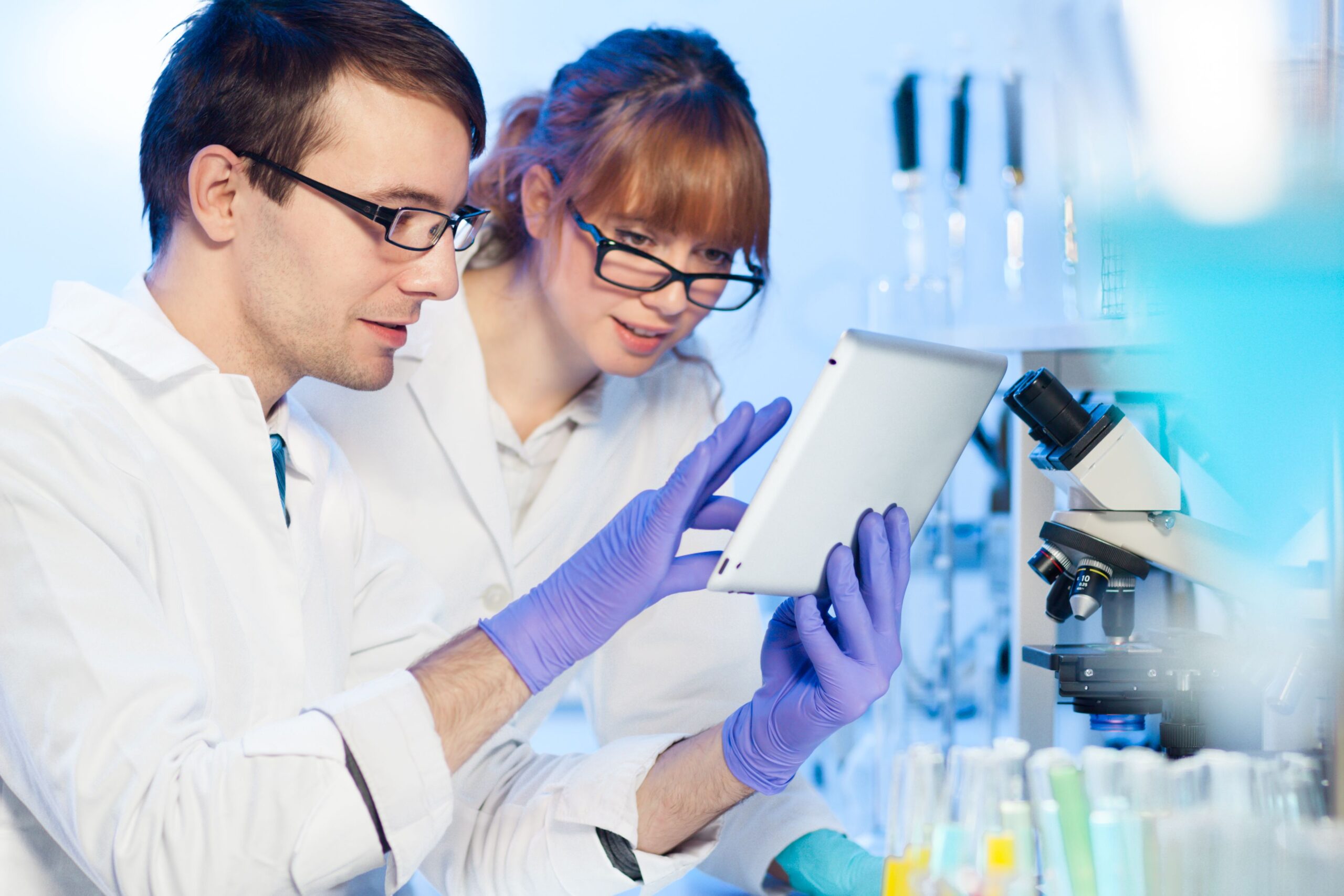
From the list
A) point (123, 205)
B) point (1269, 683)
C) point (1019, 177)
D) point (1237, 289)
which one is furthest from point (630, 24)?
point (1269, 683)

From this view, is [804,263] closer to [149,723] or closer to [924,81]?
[924,81]

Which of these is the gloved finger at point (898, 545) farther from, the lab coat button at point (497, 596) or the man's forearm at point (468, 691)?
the lab coat button at point (497, 596)

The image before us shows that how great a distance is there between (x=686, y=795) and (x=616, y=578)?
0.30 meters

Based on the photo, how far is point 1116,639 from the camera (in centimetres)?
116

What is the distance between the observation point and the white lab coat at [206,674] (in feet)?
2.78

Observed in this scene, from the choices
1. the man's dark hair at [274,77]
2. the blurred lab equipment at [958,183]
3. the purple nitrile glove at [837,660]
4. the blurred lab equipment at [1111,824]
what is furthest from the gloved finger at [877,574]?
the blurred lab equipment at [958,183]

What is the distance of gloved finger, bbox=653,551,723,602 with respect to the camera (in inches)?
43.8

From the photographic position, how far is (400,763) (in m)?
0.89

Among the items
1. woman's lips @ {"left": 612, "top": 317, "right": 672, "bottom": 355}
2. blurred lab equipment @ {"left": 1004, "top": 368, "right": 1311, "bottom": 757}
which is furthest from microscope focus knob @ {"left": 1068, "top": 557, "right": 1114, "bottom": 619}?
woman's lips @ {"left": 612, "top": 317, "right": 672, "bottom": 355}

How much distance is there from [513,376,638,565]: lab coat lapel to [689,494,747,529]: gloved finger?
1.84 ft

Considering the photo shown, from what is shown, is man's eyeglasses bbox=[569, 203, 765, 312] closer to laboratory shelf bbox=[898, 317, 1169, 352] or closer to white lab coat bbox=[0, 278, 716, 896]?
laboratory shelf bbox=[898, 317, 1169, 352]

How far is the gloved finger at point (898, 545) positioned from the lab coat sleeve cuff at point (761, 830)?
1.38ft

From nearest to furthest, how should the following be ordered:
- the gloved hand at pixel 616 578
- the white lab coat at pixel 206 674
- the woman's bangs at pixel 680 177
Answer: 1. the white lab coat at pixel 206 674
2. the gloved hand at pixel 616 578
3. the woman's bangs at pixel 680 177

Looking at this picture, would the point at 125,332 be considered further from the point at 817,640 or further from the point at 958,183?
the point at 958,183
